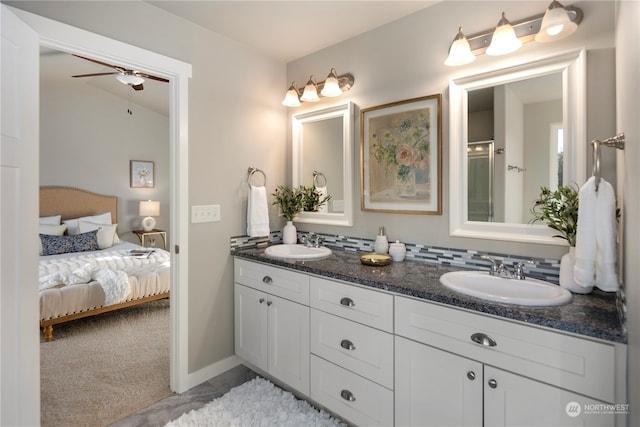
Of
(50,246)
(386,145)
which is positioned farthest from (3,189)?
(50,246)

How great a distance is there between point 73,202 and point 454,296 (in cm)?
550

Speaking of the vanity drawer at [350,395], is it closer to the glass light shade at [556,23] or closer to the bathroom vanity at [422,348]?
the bathroom vanity at [422,348]

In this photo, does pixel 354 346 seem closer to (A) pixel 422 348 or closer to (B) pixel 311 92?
(A) pixel 422 348

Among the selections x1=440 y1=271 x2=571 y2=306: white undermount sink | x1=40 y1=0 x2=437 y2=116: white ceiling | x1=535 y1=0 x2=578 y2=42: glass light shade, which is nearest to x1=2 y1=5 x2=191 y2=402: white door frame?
x1=40 y1=0 x2=437 y2=116: white ceiling

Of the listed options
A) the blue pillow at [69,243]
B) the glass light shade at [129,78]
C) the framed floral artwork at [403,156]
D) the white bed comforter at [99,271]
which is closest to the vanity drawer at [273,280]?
the framed floral artwork at [403,156]

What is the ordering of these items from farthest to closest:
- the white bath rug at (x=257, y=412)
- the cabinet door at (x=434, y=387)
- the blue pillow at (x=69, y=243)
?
1. the blue pillow at (x=69, y=243)
2. the white bath rug at (x=257, y=412)
3. the cabinet door at (x=434, y=387)

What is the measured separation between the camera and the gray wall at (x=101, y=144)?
4.70 metres

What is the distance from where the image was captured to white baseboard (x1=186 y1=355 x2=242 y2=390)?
86.5 inches

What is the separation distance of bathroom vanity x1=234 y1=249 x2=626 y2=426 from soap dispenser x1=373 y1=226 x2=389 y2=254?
181 millimetres

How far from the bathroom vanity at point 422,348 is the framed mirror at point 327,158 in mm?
440

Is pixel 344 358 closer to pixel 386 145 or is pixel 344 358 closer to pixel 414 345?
pixel 414 345

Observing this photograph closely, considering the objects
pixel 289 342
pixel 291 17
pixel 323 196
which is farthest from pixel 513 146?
pixel 289 342

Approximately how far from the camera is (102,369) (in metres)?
2.43

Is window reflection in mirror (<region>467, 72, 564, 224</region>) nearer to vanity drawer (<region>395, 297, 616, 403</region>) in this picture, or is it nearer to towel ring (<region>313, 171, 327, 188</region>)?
vanity drawer (<region>395, 297, 616, 403</region>)
